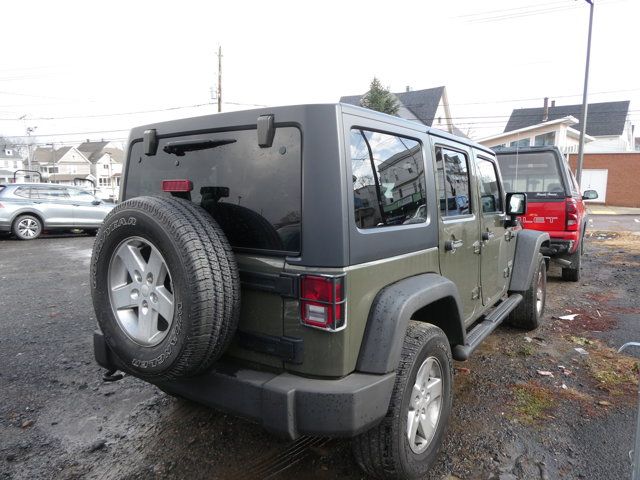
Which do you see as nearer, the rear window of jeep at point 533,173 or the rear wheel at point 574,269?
the rear window of jeep at point 533,173

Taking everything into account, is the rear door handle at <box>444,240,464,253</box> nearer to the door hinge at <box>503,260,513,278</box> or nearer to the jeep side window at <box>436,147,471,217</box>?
the jeep side window at <box>436,147,471,217</box>

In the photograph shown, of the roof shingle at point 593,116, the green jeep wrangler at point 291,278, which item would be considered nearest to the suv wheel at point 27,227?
the green jeep wrangler at point 291,278

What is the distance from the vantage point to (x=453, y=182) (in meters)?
3.23

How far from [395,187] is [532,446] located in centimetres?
184

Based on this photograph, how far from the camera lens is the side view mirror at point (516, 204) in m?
4.40

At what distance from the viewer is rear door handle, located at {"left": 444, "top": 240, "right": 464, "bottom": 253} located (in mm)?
2934

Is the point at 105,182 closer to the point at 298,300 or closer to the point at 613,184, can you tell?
the point at 613,184

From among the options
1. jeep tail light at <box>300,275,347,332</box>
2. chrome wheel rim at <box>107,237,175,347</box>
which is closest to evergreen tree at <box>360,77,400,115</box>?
chrome wheel rim at <box>107,237,175,347</box>

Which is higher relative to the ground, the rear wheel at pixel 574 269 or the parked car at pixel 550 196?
the parked car at pixel 550 196

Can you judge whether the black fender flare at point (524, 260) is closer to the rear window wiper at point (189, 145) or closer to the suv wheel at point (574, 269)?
the suv wheel at point (574, 269)

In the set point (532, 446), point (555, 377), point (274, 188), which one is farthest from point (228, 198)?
point (555, 377)

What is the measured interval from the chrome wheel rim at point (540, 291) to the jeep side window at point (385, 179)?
2.97 m

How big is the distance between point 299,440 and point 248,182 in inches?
67.5

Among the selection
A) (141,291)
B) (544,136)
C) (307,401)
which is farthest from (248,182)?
(544,136)
